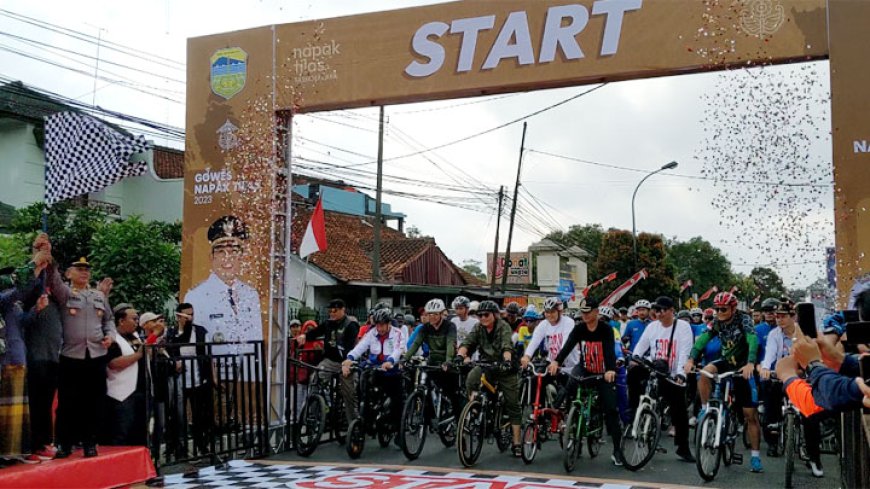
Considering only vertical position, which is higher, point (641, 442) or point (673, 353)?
point (673, 353)

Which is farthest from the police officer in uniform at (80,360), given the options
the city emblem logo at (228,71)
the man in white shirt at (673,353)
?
the man in white shirt at (673,353)

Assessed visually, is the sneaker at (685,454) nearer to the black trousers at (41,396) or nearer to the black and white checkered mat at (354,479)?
the black and white checkered mat at (354,479)

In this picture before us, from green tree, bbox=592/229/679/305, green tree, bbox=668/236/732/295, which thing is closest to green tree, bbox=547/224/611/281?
green tree, bbox=668/236/732/295

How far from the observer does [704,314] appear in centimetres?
1511

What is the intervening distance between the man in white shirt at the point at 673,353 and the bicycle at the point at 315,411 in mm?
3878

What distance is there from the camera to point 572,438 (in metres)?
8.48

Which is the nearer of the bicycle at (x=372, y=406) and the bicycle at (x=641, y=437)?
the bicycle at (x=641, y=437)

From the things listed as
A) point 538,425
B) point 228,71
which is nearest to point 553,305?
point 538,425

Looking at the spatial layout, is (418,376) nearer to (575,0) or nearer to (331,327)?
(331,327)

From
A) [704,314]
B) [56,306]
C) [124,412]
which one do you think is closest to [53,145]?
[56,306]

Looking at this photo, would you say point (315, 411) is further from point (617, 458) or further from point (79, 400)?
point (617, 458)

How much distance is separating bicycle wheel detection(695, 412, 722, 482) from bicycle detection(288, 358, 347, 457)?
424cm

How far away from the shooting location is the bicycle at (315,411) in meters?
9.55

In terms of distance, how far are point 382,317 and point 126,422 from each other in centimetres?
332
